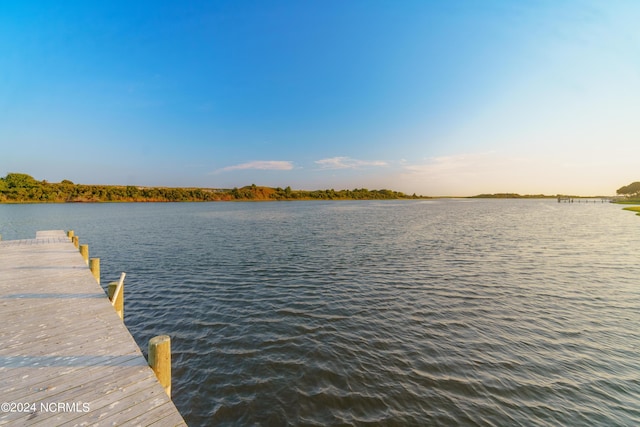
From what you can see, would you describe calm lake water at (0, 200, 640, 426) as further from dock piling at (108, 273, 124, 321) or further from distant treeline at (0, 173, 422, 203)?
distant treeline at (0, 173, 422, 203)

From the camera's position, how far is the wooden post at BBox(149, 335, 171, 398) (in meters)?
5.96

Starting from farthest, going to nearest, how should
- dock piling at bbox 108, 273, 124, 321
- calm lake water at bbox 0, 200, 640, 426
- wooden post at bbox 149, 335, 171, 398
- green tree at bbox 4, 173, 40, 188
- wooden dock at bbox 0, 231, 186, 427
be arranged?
green tree at bbox 4, 173, 40, 188 → dock piling at bbox 108, 273, 124, 321 → calm lake water at bbox 0, 200, 640, 426 → wooden post at bbox 149, 335, 171, 398 → wooden dock at bbox 0, 231, 186, 427

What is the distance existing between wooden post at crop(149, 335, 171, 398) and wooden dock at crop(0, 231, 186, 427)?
21 cm

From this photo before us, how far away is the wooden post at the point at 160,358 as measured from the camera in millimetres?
5957

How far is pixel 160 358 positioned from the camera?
6020 mm

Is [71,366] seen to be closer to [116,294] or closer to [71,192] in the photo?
[116,294]

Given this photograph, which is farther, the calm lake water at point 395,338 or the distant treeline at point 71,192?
the distant treeline at point 71,192

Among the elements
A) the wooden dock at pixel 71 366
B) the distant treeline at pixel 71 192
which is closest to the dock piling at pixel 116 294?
the wooden dock at pixel 71 366

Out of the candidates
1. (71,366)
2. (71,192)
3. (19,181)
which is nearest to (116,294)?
(71,366)

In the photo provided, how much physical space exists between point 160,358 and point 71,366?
2.21 m

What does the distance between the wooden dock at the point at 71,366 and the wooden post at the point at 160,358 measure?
210 millimetres

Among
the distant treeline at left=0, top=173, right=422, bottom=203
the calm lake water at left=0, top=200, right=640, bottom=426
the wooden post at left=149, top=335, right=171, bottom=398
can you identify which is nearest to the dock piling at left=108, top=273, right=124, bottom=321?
the calm lake water at left=0, top=200, right=640, bottom=426

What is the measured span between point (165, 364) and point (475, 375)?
29.3 ft

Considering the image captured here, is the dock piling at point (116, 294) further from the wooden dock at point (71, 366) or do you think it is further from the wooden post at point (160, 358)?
the wooden post at point (160, 358)
